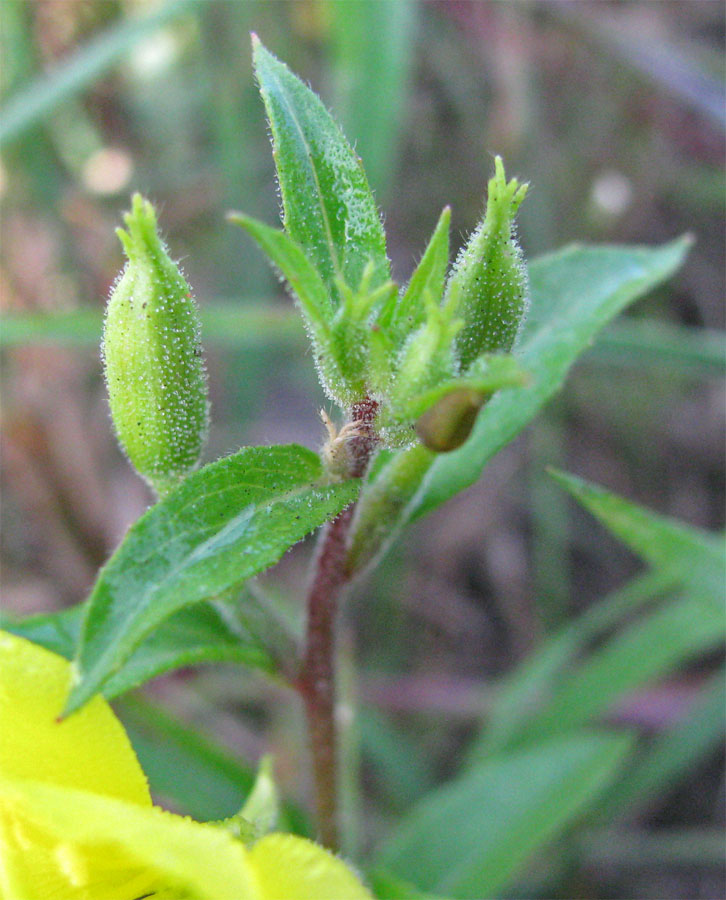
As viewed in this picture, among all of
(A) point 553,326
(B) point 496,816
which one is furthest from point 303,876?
(B) point 496,816

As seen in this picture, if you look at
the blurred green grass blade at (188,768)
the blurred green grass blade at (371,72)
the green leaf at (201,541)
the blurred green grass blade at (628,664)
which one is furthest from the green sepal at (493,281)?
the blurred green grass blade at (371,72)

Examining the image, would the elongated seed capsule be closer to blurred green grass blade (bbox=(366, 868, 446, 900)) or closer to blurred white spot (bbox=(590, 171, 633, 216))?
blurred green grass blade (bbox=(366, 868, 446, 900))

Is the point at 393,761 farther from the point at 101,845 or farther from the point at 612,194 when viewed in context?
the point at 612,194

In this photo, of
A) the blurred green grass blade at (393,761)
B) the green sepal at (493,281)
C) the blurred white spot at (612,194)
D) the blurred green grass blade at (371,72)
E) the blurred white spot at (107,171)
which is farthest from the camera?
the blurred white spot at (612,194)

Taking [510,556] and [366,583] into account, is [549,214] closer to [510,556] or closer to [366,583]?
[510,556]

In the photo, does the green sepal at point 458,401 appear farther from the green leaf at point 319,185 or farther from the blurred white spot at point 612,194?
the blurred white spot at point 612,194

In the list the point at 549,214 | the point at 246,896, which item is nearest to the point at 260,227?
the point at 246,896

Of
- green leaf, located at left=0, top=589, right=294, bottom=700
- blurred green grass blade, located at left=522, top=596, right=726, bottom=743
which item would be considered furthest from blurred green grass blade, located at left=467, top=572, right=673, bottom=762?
green leaf, located at left=0, top=589, right=294, bottom=700

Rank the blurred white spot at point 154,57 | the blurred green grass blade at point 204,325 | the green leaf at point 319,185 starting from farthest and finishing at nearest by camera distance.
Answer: the blurred white spot at point 154,57, the blurred green grass blade at point 204,325, the green leaf at point 319,185

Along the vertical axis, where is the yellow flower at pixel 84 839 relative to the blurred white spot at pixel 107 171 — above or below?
below
